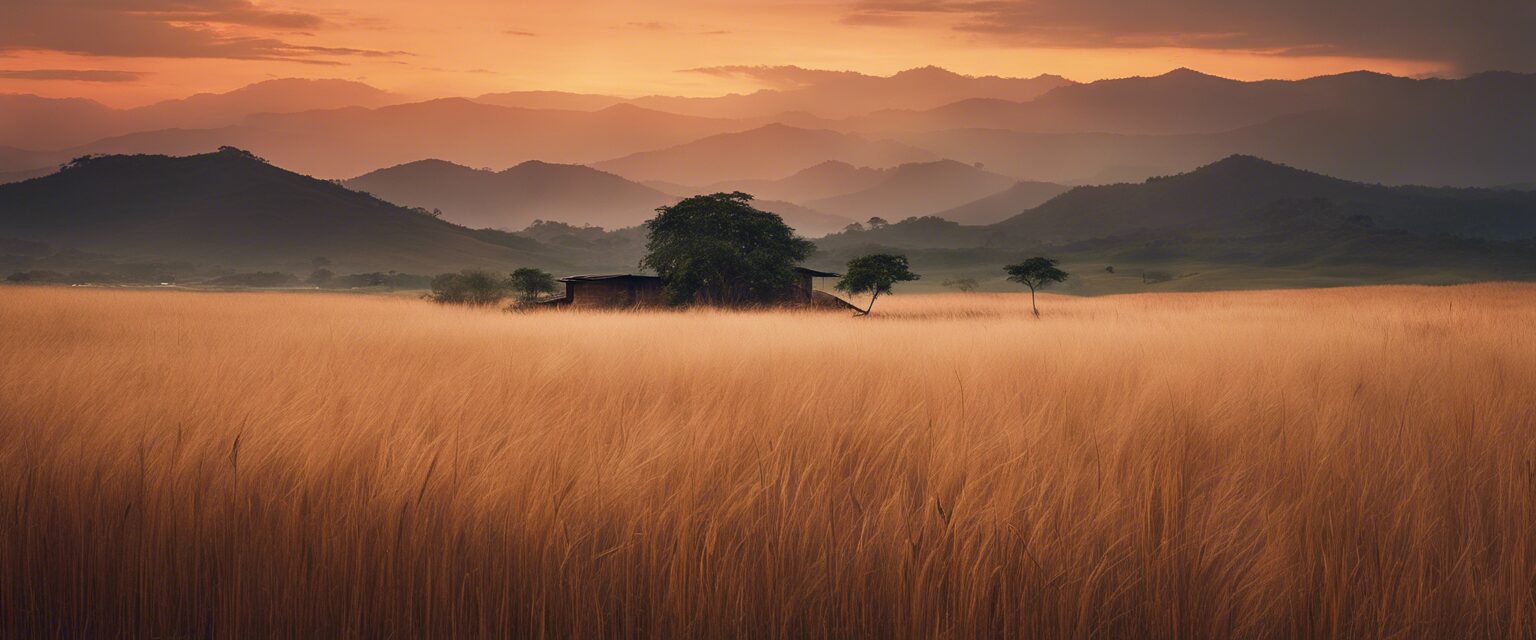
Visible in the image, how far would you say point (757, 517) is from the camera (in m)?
3.78

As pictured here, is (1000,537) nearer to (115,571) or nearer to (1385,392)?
(115,571)

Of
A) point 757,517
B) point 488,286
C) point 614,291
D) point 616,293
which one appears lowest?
point 757,517

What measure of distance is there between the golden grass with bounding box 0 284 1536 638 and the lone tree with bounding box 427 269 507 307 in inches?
2570

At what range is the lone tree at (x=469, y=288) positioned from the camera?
7006 cm

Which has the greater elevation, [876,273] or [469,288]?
[876,273]

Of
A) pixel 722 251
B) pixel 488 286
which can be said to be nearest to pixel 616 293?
pixel 722 251

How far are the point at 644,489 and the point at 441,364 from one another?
770 cm

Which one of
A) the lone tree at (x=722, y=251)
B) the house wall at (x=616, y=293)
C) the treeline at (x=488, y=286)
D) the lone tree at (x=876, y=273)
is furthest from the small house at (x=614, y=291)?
the treeline at (x=488, y=286)

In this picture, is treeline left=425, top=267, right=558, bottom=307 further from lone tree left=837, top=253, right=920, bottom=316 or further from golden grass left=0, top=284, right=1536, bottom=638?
golden grass left=0, top=284, right=1536, bottom=638

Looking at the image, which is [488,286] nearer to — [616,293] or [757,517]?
[616,293]

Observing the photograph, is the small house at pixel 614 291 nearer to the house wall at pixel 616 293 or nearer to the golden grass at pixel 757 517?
the house wall at pixel 616 293

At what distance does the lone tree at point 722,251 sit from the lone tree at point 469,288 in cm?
2407

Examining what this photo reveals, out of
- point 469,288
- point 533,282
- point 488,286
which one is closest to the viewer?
point 533,282

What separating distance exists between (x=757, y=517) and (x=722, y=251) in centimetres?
4402
